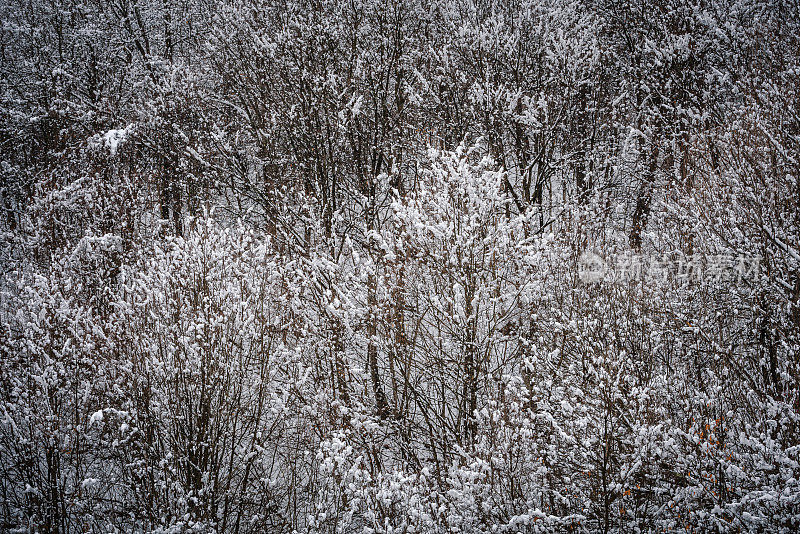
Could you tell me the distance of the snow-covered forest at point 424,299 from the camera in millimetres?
9266

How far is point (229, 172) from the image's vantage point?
50.2 ft

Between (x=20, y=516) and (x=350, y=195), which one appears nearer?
(x=20, y=516)

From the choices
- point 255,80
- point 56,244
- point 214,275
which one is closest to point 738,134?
point 214,275

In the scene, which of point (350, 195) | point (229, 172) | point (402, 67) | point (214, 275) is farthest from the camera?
point (402, 67)

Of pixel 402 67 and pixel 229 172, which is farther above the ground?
pixel 402 67

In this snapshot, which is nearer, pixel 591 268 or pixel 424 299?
pixel 424 299

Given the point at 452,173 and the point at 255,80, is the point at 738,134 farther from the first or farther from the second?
the point at 255,80

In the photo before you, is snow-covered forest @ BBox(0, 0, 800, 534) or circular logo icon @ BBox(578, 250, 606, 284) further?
circular logo icon @ BBox(578, 250, 606, 284)

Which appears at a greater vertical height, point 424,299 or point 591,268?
point 591,268

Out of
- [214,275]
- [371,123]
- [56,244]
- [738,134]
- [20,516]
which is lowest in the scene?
[20,516]

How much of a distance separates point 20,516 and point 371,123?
43.8 ft

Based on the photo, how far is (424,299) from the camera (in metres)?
11.7

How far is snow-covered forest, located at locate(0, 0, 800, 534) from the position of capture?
9.27 m

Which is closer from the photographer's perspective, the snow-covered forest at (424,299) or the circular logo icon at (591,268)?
the snow-covered forest at (424,299)
